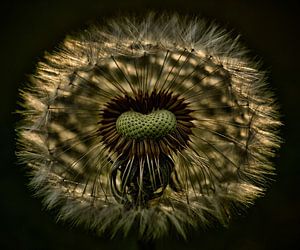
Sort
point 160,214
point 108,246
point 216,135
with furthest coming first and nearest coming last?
point 108,246
point 216,135
point 160,214

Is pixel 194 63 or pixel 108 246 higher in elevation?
pixel 194 63

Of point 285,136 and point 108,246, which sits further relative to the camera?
point 285,136

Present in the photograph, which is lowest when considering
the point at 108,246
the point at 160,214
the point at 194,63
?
the point at 108,246

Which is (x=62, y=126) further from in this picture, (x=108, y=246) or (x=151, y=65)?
(x=108, y=246)

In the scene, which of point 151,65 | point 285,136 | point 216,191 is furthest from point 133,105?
point 285,136

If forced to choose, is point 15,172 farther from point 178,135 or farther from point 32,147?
point 178,135

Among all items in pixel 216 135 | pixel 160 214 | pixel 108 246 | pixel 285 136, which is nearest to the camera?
pixel 160 214
